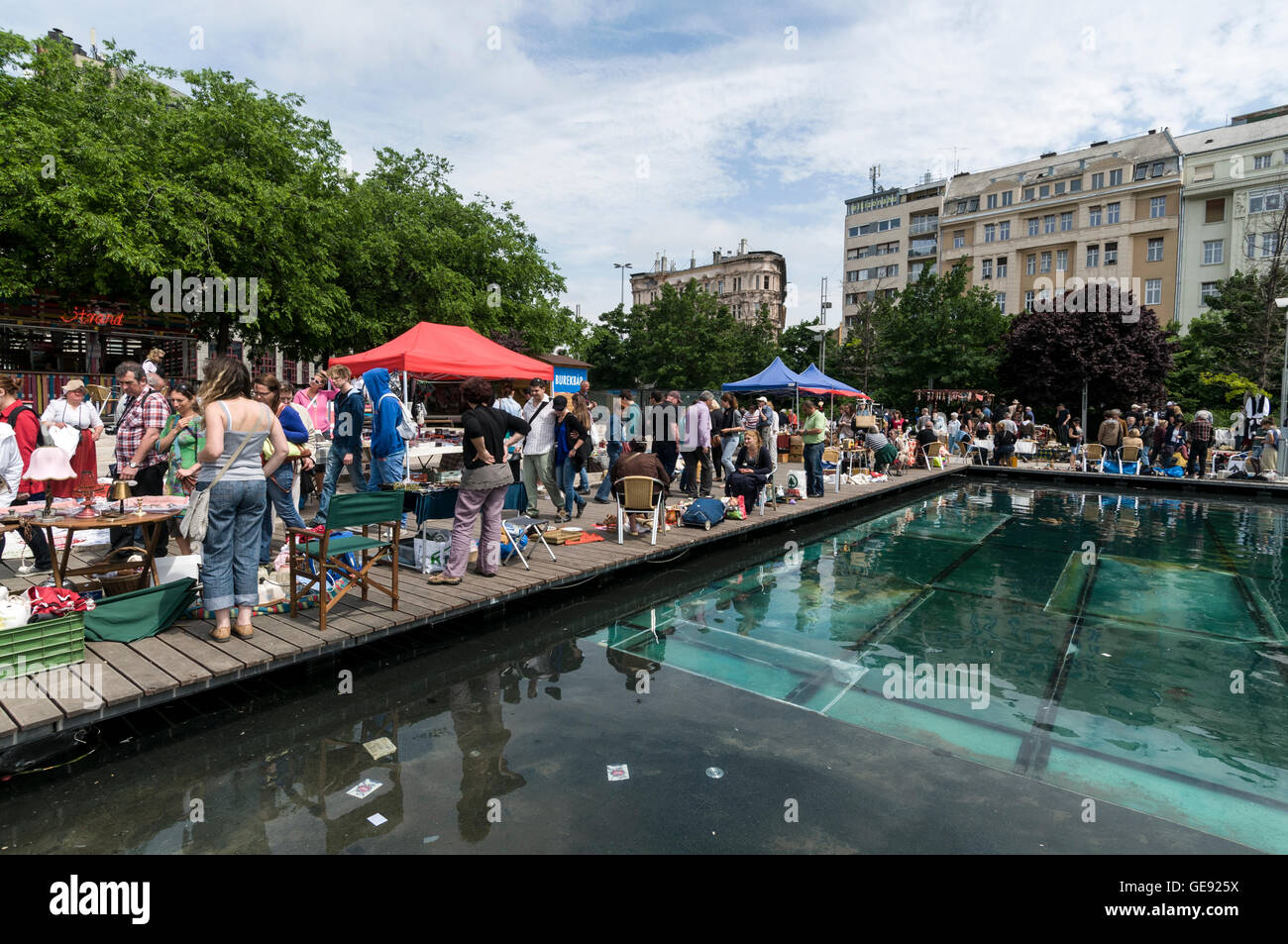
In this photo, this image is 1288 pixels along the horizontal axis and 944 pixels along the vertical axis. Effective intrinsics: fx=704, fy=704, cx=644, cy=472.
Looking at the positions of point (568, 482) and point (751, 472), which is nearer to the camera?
point (568, 482)

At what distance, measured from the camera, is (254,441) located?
425 cm

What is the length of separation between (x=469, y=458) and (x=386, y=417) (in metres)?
1.99

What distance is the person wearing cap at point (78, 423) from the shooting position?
6688 mm

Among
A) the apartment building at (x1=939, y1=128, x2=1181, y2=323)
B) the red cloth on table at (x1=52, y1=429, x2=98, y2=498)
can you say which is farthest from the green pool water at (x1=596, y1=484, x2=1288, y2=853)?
the apartment building at (x1=939, y1=128, x2=1181, y2=323)

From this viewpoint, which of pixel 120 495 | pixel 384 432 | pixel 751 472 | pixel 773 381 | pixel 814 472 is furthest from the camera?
pixel 773 381

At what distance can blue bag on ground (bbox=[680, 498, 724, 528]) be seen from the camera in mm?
9406

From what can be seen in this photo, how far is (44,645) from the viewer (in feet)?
13.0

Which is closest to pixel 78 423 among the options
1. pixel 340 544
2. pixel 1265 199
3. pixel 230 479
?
pixel 340 544

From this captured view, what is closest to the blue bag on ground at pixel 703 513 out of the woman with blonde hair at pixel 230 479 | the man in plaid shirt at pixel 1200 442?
the woman with blonde hair at pixel 230 479

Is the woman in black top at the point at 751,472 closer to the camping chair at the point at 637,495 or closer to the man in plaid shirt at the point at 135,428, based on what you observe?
the camping chair at the point at 637,495

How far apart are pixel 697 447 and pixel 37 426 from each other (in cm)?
809

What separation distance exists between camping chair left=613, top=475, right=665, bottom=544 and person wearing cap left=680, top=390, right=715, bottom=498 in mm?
2914
